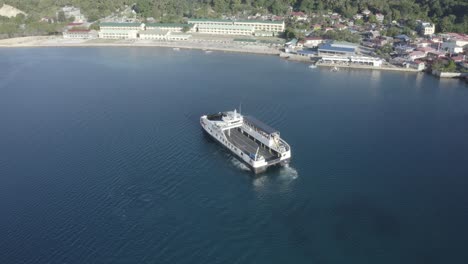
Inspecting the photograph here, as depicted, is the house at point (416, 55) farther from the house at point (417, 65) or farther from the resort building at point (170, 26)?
the resort building at point (170, 26)

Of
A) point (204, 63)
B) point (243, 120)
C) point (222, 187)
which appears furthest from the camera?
point (204, 63)

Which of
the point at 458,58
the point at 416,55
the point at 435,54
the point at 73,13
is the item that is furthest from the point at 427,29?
the point at 73,13

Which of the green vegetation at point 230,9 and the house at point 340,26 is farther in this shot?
the green vegetation at point 230,9

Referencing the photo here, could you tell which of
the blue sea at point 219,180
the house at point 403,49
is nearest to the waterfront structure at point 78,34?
the blue sea at point 219,180

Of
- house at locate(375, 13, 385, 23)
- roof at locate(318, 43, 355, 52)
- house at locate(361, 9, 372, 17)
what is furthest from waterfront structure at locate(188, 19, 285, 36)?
house at locate(375, 13, 385, 23)

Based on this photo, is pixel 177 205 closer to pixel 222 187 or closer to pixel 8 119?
pixel 222 187

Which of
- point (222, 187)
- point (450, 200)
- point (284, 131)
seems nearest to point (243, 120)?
point (284, 131)
